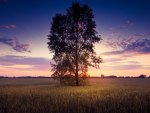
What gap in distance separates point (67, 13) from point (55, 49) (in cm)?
653

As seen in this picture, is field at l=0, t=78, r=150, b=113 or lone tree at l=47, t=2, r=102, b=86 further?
lone tree at l=47, t=2, r=102, b=86

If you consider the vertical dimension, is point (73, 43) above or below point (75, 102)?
above

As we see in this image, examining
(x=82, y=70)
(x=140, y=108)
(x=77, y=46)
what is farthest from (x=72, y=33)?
(x=140, y=108)

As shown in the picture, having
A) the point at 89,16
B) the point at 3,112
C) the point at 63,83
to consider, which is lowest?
the point at 3,112

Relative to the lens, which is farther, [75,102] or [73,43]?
[73,43]

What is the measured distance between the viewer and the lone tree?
40219mm

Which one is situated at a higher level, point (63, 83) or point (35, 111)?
point (63, 83)

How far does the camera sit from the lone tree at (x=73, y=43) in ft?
132

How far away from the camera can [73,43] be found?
40.8m

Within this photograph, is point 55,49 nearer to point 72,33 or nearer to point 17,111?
point 72,33

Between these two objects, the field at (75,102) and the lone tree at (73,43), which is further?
the lone tree at (73,43)

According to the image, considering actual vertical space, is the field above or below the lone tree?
below

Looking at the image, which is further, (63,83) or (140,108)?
(63,83)

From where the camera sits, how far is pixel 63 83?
41.1m
